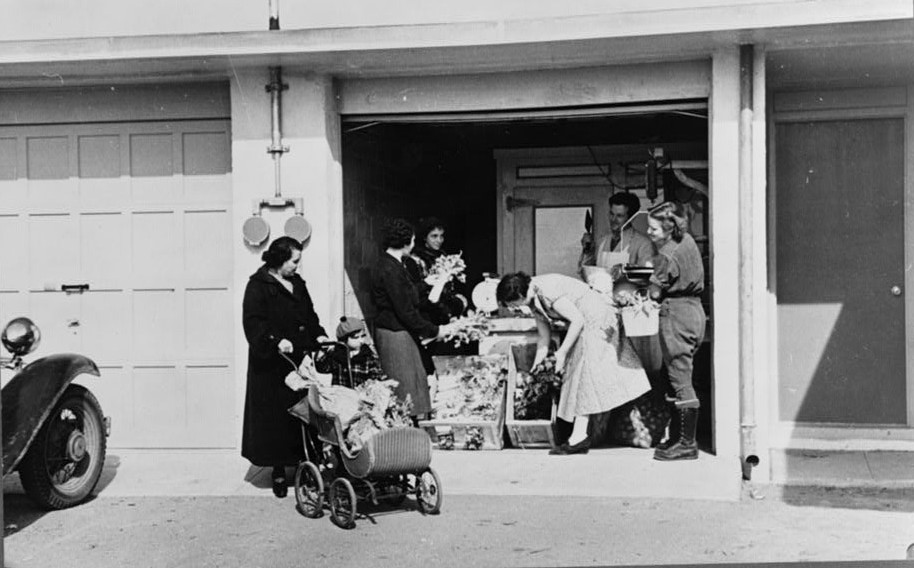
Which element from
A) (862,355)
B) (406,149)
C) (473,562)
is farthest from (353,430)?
(406,149)

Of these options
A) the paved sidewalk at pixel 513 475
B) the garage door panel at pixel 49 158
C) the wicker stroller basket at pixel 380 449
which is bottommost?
the paved sidewalk at pixel 513 475

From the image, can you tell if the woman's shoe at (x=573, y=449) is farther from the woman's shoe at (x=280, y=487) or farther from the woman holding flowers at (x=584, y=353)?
the woman's shoe at (x=280, y=487)

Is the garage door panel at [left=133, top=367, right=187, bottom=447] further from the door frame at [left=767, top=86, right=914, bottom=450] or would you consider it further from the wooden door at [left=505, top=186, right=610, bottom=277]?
the door frame at [left=767, top=86, right=914, bottom=450]

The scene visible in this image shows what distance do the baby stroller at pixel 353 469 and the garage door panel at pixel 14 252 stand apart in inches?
138

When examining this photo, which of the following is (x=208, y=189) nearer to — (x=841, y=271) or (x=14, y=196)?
(x=14, y=196)

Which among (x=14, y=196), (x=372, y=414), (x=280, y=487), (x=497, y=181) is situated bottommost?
(x=280, y=487)

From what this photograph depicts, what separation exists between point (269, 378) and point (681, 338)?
295cm

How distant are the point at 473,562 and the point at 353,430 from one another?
1127mm

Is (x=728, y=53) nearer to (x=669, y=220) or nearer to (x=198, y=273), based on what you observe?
(x=669, y=220)

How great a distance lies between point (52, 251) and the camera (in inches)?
360

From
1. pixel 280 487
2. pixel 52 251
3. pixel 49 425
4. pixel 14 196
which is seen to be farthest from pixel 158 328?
pixel 280 487

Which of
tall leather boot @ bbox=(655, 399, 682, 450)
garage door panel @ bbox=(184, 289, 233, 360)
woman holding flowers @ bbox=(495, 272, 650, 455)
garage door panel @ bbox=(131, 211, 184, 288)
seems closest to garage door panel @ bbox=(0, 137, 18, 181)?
garage door panel @ bbox=(131, 211, 184, 288)

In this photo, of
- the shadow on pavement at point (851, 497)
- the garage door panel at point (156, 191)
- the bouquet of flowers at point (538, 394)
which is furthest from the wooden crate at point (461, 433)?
the garage door panel at point (156, 191)

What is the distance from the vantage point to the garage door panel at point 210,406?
8992mm
